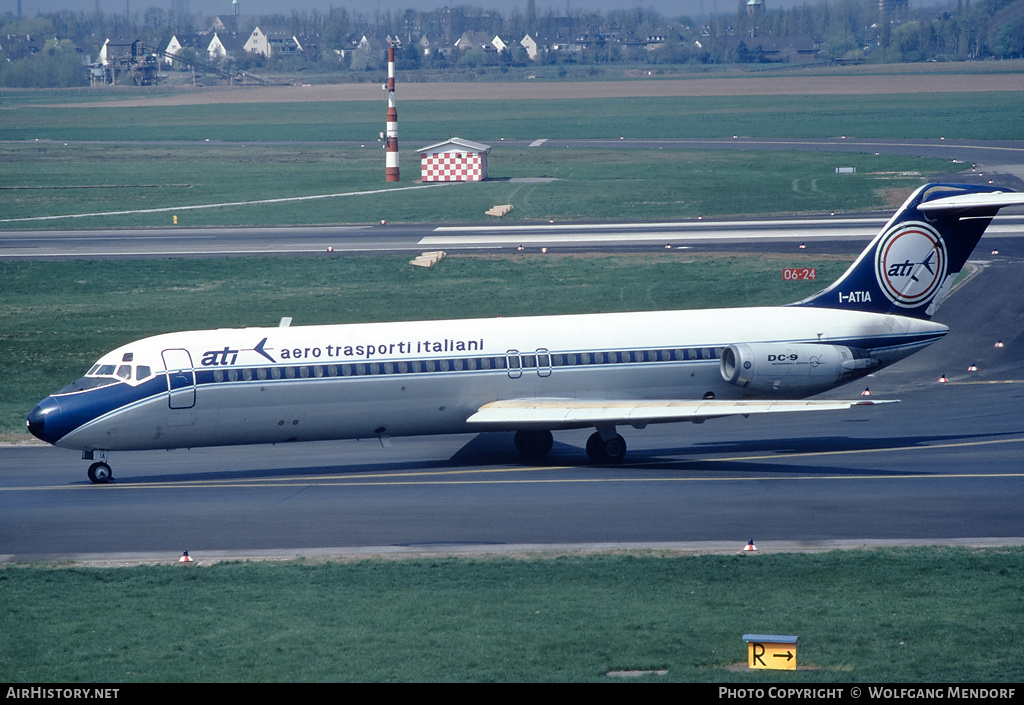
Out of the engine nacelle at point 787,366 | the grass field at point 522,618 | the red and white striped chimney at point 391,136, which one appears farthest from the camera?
the red and white striped chimney at point 391,136

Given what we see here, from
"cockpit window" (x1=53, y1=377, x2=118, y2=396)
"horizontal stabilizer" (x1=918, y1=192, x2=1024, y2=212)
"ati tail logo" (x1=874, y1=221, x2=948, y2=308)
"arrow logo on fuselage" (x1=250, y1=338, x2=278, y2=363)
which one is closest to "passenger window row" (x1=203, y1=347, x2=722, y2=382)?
"arrow logo on fuselage" (x1=250, y1=338, x2=278, y2=363)

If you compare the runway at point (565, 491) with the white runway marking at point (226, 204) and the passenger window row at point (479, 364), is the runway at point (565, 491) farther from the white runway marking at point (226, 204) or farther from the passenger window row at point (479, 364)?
the white runway marking at point (226, 204)

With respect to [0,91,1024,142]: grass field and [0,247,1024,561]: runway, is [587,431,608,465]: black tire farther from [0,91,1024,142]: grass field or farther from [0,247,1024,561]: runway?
[0,91,1024,142]: grass field

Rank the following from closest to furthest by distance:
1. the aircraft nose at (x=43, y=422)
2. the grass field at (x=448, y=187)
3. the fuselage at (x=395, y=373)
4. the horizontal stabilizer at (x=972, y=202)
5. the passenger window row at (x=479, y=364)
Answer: the aircraft nose at (x=43, y=422)
the fuselage at (x=395, y=373)
the passenger window row at (x=479, y=364)
the horizontal stabilizer at (x=972, y=202)
the grass field at (x=448, y=187)

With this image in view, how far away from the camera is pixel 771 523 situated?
82.8 ft

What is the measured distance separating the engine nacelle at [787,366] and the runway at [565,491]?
5.86 feet

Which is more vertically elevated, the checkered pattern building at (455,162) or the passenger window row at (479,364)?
the checkered pattern building at (455,162)

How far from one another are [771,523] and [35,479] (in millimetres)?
18312

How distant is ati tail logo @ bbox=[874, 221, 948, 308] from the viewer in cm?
3384

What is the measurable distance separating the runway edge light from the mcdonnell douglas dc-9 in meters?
13.6

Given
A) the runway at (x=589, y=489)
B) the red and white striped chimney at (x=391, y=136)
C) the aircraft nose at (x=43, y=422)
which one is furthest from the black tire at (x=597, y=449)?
the red and white striped chimney at (x=391, y=136)

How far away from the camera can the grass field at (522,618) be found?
16828 mm

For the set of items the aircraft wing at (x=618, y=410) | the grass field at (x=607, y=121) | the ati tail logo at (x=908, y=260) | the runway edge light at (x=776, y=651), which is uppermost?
the grass field at (x=607, y=121)
